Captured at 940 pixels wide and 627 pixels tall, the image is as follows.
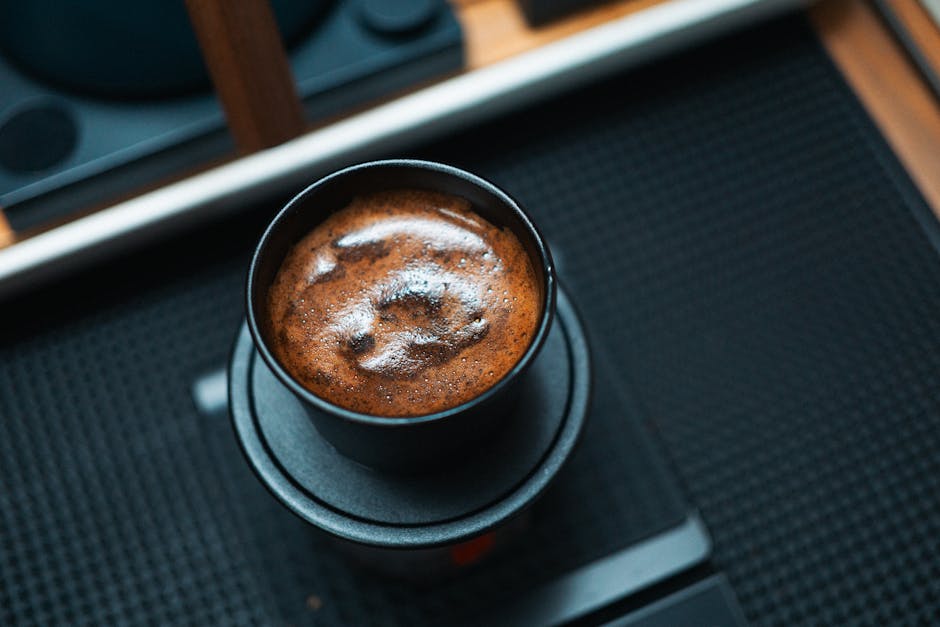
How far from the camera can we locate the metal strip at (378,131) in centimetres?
61

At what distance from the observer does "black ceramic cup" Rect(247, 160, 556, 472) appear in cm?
36

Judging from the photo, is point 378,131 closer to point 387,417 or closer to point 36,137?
point 36,137

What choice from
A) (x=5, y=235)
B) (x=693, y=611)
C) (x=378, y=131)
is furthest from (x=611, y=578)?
(x=5, y=235)

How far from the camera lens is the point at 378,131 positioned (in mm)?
628

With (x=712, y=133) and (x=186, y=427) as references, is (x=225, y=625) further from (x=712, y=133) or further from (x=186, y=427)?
(x=712, y=133)

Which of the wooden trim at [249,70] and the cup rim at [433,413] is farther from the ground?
the wooden trim at [249,70]

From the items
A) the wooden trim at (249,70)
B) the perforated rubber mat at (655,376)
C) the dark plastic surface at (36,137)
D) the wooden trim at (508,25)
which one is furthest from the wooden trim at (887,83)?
the dark plastic surface at (36,137)

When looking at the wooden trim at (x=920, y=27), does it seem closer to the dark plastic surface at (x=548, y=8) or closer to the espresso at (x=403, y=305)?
the dark plastic surface at (x=548, y=8)

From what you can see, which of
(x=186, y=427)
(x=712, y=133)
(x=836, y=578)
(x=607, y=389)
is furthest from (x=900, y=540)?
(x=186, y=427)

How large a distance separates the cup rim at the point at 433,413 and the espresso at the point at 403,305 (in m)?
0.02

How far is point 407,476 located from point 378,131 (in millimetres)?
275

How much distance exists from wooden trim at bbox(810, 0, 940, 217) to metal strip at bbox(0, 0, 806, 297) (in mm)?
53

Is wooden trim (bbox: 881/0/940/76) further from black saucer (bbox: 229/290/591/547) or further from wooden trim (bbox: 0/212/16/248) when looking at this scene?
wooden trim (bbox: 0/212/16/248)

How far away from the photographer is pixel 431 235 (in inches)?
16.3
